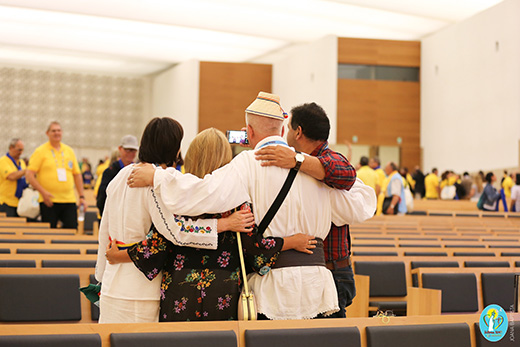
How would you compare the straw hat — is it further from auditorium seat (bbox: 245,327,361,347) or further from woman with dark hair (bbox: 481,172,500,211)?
woman with dark hair (bbox: 481,172,500,211)

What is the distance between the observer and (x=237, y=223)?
8.48 ft

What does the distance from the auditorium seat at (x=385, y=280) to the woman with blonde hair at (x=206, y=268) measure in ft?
8.18

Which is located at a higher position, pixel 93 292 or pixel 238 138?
pixel 238 138

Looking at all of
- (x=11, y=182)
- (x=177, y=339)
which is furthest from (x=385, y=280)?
(x=11, y=182)

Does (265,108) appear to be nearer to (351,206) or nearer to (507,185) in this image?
(351,206)

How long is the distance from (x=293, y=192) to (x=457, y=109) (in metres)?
19.0

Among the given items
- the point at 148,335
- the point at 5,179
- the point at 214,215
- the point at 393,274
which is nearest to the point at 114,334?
the point at 148,335

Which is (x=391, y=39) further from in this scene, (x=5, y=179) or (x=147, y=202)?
(x=147, y=202)

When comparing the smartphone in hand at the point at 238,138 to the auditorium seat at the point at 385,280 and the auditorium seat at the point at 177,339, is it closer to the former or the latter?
the auditorium seat at the point at 177,339

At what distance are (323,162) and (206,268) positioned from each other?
649 mm

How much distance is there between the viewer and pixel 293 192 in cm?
270

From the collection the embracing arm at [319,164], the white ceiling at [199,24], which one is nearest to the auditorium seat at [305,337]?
the embracing arm at [319,164]

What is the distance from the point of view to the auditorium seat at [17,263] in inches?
168

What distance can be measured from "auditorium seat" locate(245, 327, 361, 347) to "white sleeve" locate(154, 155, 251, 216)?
0.53 meters
